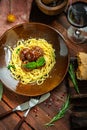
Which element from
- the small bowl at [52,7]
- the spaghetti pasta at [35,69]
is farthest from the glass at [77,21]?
the spaghetti pasta at [35,69]

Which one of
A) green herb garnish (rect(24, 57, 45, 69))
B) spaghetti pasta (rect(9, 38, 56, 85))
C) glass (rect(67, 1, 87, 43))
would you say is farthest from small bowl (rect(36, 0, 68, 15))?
green herb garnish (rect(24, 57, 45, 69))

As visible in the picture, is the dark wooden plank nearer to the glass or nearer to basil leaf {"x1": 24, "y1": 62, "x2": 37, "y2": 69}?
basil leaf {"x1": 24, "y1": 62, "x2": 37, "y2": 69}

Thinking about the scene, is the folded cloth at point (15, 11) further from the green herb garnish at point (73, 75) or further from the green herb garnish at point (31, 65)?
the green herb garnish at point (73, 75)

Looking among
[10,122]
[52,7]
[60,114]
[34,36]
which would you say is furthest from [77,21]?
[10,122]

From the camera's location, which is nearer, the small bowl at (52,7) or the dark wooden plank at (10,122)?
the dark wooden plank at (10,122)

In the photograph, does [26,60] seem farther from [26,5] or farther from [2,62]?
[26,5]

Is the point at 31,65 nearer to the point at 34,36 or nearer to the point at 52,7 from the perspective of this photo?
the point at 34,36
